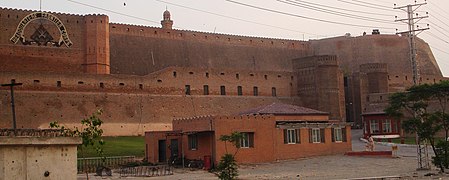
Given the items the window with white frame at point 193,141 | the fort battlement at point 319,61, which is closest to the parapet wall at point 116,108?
the fort battlement at point 319,61

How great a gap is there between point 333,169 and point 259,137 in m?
5.05

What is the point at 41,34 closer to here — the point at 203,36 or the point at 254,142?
the point at 203,36

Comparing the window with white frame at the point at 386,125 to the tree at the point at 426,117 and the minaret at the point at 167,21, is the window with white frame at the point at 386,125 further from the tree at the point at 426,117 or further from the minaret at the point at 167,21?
the minaret at the point at 167,21

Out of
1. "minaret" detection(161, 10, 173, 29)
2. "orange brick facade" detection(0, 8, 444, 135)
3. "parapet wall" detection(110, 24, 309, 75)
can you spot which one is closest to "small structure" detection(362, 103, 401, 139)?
"orange brick facade" detection(0, 8, 444, 135)

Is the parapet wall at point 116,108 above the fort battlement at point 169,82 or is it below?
below

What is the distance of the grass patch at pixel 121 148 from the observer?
34.5m

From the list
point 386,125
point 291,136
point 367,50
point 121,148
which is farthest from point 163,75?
point 367,50

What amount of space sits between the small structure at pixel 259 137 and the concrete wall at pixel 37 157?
530 inches

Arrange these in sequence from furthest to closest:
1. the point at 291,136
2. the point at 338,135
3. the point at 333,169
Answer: the point at 338,135
the point at 291,136
the point at 333,169

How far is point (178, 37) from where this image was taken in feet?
204

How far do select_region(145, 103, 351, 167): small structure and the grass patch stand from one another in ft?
5.23

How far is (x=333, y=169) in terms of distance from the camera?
27.3 metres

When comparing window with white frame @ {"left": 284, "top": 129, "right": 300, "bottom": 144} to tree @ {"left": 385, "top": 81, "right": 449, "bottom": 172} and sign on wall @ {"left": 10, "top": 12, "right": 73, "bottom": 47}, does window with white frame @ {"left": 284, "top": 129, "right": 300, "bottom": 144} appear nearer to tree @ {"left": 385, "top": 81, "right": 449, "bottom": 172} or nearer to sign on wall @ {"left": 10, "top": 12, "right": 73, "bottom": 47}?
tree @ {"left": 385, "top": 81, "right": 449, "bottom": 172}

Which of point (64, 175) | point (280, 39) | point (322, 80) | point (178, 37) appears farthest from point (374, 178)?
point (280, 39)
